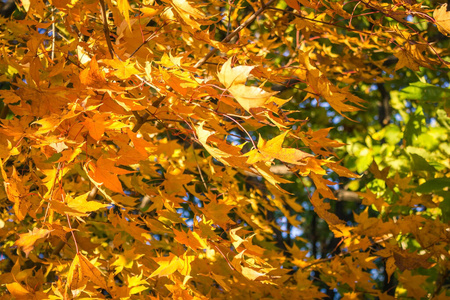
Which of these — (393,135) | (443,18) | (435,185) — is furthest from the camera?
(393,135)

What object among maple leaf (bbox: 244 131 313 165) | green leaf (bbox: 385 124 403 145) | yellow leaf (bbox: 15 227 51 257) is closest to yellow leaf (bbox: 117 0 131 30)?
maple leaf (bbox: 244 131 313 165)

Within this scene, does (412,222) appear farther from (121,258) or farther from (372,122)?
(372,122)

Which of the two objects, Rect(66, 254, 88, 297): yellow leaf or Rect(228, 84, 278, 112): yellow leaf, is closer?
Rect(228, 84, 278, 112): yellow leaf

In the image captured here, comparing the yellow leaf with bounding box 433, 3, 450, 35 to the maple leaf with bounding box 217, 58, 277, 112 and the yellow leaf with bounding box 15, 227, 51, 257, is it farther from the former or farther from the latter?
the yellow leaf with bounding box 15, 227, 51, 257

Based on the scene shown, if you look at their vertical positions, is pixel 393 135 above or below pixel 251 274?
below

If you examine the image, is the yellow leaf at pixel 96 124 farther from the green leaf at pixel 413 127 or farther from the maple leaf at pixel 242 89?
the green leaf at pixel 413 127

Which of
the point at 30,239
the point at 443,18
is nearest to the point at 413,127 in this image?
the point at 443,18

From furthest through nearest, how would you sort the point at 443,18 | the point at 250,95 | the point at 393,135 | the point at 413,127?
the point at 393,135 < the point at 413,127 < the point at 443,18 < the point at 250,95

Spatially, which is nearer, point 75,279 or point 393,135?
point 75,279

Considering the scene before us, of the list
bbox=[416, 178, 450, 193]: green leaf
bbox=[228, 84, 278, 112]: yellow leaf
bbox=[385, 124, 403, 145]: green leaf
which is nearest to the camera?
bbox=[228, 84, 278, 112]: yellow leaf

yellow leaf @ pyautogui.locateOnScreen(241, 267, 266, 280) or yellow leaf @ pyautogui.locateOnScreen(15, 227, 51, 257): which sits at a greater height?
yellow leaf @ pyautogui.locateOnScreen(15, 227, 51, 257)

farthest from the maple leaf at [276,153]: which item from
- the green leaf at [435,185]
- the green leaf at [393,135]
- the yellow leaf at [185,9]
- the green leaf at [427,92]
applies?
the green leaf at [393,135]

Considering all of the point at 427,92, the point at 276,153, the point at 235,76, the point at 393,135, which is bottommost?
the point at 393,135

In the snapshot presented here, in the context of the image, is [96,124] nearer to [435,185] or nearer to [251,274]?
[251,274]
